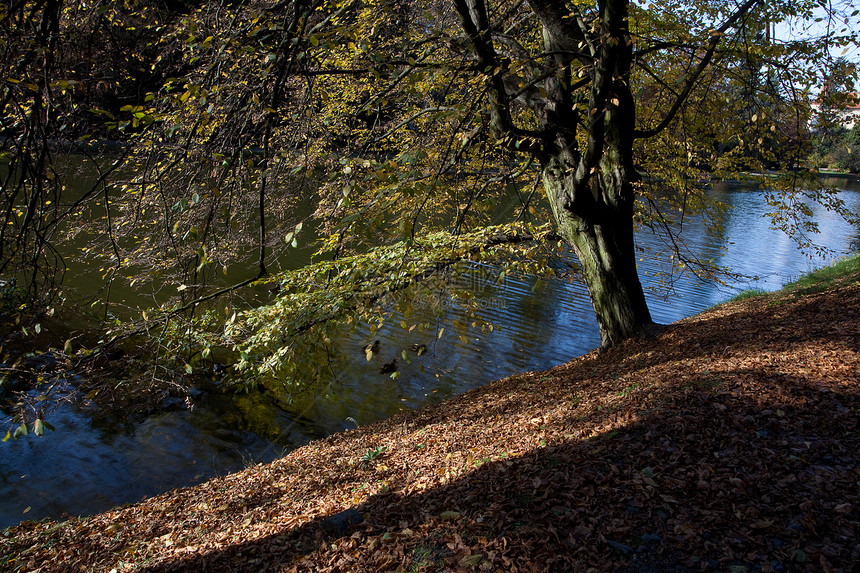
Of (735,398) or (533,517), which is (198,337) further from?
(735,398)

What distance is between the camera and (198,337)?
777 cm

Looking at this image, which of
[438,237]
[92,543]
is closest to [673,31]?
[438,237]

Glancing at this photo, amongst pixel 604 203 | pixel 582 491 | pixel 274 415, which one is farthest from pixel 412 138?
pixel 582 491

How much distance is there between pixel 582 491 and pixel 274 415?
6.64 m

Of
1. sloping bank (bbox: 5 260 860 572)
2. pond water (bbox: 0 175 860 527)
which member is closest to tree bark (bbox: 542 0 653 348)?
pond water (bbox: 0 175 860 527)

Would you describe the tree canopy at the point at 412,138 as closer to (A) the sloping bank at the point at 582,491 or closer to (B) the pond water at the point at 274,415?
(B) the pond water at the point at 274,415

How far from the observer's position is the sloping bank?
313cm

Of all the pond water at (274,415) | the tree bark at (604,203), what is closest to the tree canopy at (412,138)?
the tree bark at (604,203)

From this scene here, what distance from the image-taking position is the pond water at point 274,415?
7.12 meters

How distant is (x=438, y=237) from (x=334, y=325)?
7.89 ft

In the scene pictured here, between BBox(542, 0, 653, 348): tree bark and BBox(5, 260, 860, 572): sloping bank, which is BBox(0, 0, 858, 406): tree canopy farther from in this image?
BBox(5, 260, 860, 572): sloping bank

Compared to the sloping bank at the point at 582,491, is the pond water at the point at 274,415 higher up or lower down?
lower down

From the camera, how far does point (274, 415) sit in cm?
920

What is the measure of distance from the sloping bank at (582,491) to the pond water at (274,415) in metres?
1.41
